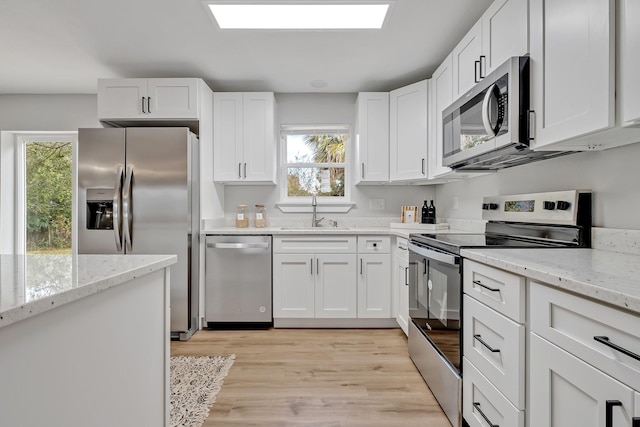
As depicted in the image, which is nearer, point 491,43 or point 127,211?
point 491,43

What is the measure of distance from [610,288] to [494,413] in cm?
83

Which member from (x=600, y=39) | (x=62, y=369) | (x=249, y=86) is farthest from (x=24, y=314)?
(x=249, y=86)

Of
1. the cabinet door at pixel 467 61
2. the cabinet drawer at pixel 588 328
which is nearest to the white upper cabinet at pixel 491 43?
the cabinet door at pixel 467 61

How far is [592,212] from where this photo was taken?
161 centimetres

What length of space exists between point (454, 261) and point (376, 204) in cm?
215

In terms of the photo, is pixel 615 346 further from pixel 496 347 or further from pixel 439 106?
pixel 439 106

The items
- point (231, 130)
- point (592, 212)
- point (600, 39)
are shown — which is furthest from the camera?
point (231, 130)

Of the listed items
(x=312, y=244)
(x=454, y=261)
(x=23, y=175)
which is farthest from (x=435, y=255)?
(x=23, y=175)

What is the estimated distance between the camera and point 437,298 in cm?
191

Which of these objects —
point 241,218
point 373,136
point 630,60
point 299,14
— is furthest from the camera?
point 241,218

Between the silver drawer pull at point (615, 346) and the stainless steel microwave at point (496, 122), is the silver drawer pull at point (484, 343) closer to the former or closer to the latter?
the silver drawer pull at point (615, 346)

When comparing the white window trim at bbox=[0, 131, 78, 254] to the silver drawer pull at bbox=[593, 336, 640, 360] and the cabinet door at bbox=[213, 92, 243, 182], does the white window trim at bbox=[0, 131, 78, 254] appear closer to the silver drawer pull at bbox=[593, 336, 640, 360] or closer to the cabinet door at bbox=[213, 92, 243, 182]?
the cabinet door at bbox=[213, 92, 243, 182]

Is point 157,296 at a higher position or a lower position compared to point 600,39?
lower

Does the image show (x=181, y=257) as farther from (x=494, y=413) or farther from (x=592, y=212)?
(x=592, y=212)
